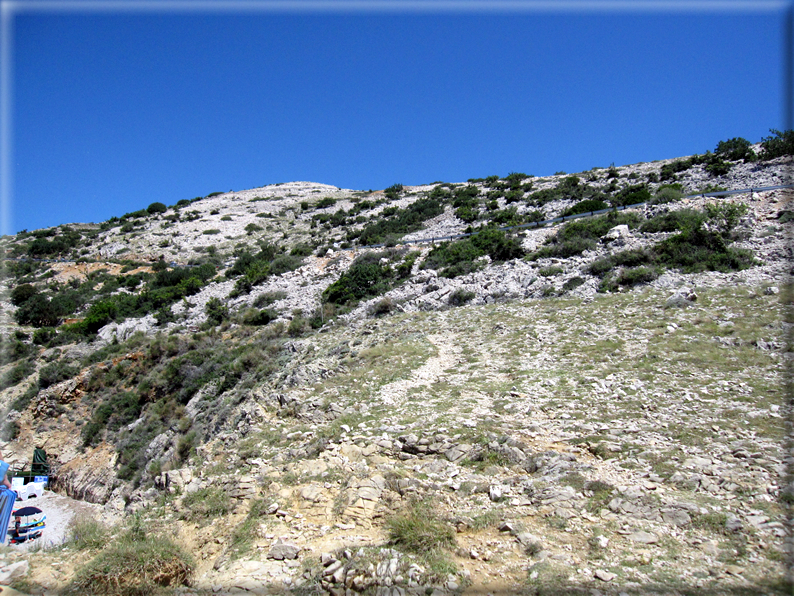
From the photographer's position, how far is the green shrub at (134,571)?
5262 mm

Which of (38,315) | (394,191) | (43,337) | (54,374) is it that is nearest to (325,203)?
(394,191)

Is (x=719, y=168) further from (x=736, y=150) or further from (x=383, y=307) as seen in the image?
(x=383, y=307)

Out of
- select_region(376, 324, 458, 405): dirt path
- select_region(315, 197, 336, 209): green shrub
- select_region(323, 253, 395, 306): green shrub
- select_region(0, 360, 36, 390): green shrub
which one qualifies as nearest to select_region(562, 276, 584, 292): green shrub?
select_region(376, 324, 458, 405): dirt path

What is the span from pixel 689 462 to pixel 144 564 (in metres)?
7.37

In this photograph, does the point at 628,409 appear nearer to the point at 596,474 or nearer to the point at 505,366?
the point at 596,474

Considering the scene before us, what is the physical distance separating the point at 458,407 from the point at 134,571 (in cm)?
598

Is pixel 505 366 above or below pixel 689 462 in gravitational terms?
above

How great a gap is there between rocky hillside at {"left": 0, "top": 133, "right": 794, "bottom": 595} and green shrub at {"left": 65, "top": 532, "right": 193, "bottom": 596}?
0.15 ft

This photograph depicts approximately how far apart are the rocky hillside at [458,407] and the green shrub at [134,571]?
45 millimetres

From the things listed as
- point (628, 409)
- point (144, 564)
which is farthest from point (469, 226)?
point (144, 564)

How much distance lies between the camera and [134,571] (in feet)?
17.7

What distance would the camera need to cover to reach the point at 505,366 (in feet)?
36.0

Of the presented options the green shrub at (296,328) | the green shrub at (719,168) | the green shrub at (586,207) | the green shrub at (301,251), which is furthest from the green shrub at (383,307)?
the green shrub at (719,168)

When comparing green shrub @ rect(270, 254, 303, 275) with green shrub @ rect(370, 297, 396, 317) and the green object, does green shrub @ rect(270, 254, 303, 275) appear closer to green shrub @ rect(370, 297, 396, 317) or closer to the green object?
green shrub @ rect(370, 297, 396, 317)
